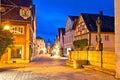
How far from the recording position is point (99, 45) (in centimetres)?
2184

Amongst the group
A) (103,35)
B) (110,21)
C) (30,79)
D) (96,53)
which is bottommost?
(30,79)

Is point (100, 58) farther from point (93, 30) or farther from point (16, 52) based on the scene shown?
point (93, 30)

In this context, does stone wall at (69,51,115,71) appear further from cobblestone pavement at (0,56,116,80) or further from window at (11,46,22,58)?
window at (11,46,22,58)

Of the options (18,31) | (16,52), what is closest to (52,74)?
(16,52)

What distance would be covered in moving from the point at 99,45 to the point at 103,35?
21.2 meters

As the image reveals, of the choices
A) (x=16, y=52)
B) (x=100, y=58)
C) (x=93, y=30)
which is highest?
(x=93, y=30)

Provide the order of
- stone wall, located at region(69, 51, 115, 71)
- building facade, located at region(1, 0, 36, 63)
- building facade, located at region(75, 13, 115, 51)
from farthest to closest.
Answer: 1. building facade, located at region(75, 13, 115, 51)
2. building facade, located at region(1, 0, 36, 63)
3. stone wall, located at region(69, 51, 115, 71)

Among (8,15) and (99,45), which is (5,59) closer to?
(8,15)

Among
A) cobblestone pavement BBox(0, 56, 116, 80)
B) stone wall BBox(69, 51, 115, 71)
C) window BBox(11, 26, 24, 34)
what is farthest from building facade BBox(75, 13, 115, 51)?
cobblestone pavement BBox(0, 56, 116, 80)

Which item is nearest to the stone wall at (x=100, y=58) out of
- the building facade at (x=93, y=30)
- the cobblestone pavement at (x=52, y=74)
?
the cobblestone pavement at (x=52, y=74)


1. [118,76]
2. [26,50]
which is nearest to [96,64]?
[118,76]

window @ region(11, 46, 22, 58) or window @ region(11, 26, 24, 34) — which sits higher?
window @ region(11, 26, 24, 34)

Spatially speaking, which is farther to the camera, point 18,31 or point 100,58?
point 18,31

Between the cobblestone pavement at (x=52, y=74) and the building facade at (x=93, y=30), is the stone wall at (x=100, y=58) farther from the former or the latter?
the building facade at (x=93, y=30)
